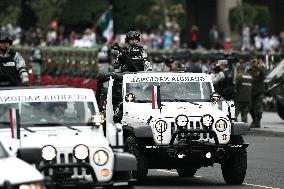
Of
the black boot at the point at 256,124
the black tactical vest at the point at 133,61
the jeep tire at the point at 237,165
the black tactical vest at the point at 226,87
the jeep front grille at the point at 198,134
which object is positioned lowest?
the black boot at the point at 256,124

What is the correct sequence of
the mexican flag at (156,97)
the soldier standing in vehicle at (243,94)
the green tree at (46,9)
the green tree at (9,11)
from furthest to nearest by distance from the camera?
the green tree at (9,11), the green tree at (46,9), the soldier standing in vehicle at (243,94), the mexican flag at (156,97)

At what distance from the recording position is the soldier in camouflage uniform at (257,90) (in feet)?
111

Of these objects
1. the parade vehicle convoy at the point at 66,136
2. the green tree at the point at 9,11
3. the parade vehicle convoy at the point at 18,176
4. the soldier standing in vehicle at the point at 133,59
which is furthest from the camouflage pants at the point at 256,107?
the green tree at the point at 9,11

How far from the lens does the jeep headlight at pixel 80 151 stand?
51.3 ft

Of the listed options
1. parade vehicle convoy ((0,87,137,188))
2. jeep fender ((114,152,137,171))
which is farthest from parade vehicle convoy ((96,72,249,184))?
jeep fender ((114,152,137,171))

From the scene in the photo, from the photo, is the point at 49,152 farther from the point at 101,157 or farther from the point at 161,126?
the point at 161,126

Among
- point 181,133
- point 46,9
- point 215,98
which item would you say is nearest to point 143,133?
point 181,133

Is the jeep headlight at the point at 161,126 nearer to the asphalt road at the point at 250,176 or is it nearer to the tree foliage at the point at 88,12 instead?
the asphalt road at the point at 250,176

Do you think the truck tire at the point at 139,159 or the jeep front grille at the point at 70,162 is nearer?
the jeep front grille at the point at 70,162

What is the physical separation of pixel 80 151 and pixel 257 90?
18876 millimetres

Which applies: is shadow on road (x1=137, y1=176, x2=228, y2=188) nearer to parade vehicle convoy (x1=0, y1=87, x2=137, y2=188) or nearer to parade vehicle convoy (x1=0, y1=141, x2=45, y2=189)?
parade vehicle convoy (x1=0, y1=87, x2=137, y2=188)

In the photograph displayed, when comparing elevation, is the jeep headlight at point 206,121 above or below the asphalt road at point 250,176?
above

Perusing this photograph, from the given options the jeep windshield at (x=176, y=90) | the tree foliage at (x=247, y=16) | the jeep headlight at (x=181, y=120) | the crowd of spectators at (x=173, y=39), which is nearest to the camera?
the jeep headlight at (x=181, y=120)

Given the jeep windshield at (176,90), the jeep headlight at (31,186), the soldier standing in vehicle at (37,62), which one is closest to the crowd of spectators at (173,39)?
the soldier standing in vehicle at (37,62)
